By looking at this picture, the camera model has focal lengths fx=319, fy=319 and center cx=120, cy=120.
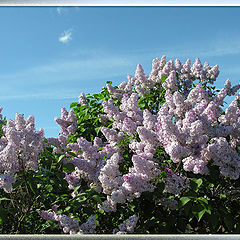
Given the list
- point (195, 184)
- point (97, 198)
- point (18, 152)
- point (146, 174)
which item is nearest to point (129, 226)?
point (97, 198)

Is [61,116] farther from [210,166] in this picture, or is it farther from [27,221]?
[210,166]

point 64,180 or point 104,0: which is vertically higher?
point 104,0

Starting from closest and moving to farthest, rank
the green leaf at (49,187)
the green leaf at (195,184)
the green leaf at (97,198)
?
the green leaf at (195,184), the green leaf at (97,198), the green leaf at (49,187)

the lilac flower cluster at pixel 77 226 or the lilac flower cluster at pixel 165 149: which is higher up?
the lilac flower cluster at pixel 165 149

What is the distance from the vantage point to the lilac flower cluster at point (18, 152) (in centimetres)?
284

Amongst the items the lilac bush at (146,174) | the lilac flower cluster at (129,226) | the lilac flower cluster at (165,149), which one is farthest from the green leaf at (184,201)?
the lilac flower cluster at (129,226)

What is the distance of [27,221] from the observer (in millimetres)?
3941

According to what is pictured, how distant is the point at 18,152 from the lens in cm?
302

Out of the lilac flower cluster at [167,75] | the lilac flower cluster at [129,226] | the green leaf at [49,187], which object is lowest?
the lilac flower cluster at [129,226]

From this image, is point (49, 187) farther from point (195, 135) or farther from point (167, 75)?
point (167, 75)

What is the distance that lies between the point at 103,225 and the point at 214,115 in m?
1.66

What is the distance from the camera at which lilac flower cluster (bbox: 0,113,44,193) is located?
2.84 m

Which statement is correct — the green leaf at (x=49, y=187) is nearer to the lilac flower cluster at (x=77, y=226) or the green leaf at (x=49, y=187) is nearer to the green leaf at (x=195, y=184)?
the lilac flower cluster at (x=77, y=226)

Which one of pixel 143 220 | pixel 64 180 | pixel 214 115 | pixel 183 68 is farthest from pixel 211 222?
pixel 183 68
